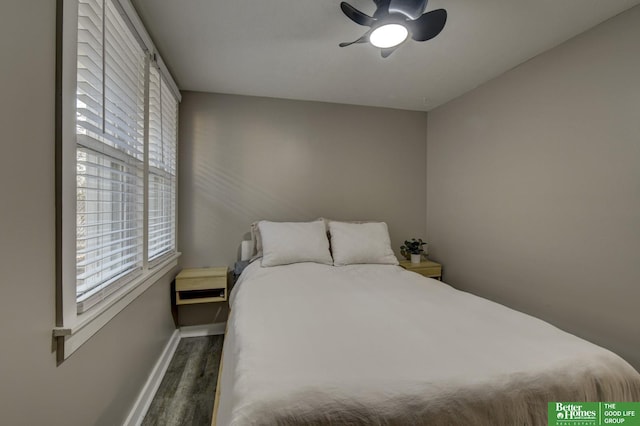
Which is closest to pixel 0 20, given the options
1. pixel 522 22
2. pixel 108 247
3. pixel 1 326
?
pixel 1 326

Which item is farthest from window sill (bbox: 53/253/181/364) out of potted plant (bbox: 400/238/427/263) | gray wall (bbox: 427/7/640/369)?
gray wall (bbox: 427/7/640/369)

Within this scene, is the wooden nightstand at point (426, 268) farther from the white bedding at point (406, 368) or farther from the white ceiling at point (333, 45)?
the white ceiling at point (333, 45)

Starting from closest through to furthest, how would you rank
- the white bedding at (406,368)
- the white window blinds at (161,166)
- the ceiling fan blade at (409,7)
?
the white bedding at (406,368), the ceiling fan blade at (409,7), the white window blinds at (161,166)

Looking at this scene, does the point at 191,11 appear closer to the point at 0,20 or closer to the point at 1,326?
the point at 0,20

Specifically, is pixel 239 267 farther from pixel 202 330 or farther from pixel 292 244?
pixel 202 330

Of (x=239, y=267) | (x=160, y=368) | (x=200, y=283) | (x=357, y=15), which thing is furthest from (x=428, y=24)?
(x=160, y=368)

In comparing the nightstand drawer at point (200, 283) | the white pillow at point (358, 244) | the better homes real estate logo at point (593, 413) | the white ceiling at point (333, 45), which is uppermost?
the white ceiling at point (333, 45)

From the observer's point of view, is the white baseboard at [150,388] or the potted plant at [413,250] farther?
the potted plant at [413,250]

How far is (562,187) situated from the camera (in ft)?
6.34

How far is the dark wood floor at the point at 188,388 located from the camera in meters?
1.65

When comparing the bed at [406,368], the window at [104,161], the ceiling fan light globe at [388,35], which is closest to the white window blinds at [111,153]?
→ the window at [104,161]

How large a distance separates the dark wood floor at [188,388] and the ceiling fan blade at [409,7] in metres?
2.55

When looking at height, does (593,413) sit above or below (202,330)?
above

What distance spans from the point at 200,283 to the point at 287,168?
1.42 metres
